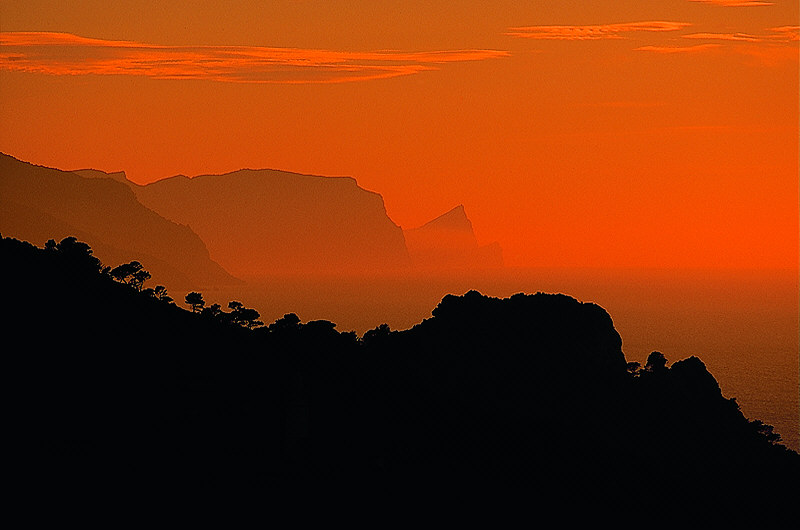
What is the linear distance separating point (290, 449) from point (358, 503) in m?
6.50

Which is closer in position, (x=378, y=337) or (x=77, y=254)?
(x=77, y=254)

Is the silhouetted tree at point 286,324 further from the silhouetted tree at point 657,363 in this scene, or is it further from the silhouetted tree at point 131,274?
the silhouetted tree at point 657,363

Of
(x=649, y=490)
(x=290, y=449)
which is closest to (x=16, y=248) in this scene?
(x=290, y=449)

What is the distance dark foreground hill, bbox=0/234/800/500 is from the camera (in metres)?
70.0

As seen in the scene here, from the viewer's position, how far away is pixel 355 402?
3546 inches

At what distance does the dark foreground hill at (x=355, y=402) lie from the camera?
7000 centimetres

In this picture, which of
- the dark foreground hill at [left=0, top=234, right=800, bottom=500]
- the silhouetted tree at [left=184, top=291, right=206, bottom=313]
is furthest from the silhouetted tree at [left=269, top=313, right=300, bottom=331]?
the silhouetted tree at [left=184, top=291, right=206, bottom=313]

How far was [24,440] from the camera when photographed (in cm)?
6456

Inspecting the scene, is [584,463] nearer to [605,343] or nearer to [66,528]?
[605,343]

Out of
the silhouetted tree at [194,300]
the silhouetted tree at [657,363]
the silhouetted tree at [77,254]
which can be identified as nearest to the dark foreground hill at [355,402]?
the silhouetted tree at [657,363]

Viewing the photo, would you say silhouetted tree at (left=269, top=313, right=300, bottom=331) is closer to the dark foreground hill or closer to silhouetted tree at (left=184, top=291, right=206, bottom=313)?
the dark foreground hill

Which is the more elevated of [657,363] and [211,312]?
[211,312]

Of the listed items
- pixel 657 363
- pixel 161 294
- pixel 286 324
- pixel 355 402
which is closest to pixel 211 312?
pixel 286 324

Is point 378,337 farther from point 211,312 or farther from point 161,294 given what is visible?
point 161,294
